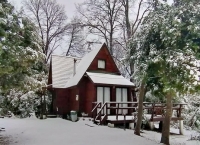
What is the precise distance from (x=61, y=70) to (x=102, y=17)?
9.54 m

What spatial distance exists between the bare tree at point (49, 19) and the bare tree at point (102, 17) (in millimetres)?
4196

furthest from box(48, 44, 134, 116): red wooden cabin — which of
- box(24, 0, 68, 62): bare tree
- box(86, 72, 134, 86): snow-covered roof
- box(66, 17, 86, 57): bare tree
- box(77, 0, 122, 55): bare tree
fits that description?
box(24, 0, 68, 62): bare tree

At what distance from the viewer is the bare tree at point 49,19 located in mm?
29984

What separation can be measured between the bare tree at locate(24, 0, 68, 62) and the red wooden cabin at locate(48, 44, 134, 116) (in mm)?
Answer: 9727

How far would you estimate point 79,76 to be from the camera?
59.5 feet

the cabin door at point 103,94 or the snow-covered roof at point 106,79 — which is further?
the cabin door at point 103,94

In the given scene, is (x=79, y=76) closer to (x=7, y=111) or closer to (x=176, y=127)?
(x=7, y=111)

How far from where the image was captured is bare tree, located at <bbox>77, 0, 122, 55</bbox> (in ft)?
86.8

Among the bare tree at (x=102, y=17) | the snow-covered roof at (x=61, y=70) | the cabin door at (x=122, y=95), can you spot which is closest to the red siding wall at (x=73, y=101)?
the snow-covered roof at (x=61, y=70)

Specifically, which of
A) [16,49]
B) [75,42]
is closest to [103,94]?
[16,49]

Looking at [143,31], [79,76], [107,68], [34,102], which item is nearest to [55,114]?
[34,102]

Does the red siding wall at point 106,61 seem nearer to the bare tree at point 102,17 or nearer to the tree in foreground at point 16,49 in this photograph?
the bare tree at point 102,17

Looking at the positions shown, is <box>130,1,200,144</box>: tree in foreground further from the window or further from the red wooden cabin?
the window

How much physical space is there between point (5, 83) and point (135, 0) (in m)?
20.5
